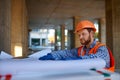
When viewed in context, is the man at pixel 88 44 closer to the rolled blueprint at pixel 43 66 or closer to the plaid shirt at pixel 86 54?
the plaid shirt at pixel 86 54

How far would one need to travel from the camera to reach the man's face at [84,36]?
300cm

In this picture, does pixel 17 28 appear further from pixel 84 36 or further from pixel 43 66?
pixel 43 66

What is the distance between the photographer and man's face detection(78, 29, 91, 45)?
3.00 metres

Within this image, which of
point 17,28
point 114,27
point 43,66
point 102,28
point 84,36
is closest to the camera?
point 43,66

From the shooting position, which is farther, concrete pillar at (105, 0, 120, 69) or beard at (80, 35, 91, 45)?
concrete pillar at (105, 0, 120, 69)

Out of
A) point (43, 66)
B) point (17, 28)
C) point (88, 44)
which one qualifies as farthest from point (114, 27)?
point (43, 66)

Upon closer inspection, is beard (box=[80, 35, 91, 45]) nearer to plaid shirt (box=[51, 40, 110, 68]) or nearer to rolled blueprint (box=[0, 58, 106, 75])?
plaid shirt (box=[51, 40, 110, 68])

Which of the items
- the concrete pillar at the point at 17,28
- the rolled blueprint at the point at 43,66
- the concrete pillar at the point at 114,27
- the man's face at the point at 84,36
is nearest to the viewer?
the rolled blueprint at the point at 43,66

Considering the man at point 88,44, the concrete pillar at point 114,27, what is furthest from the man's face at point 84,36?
the concrete pillar at point 114,27

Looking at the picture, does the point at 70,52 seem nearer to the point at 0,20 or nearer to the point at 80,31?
the point at 80,31

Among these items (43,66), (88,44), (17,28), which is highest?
(17,28)

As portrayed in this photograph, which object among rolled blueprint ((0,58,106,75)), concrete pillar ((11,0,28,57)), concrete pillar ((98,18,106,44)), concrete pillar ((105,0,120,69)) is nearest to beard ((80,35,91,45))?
rolled blueprint ((0,58,106,75))

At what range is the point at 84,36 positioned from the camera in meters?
3.02

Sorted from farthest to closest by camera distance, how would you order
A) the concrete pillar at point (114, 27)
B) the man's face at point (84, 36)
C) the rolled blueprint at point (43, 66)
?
the concrete pillar at point (114, 27) < the man's face at point (84, 36) < the rolled blueprint at point (43, 66)
